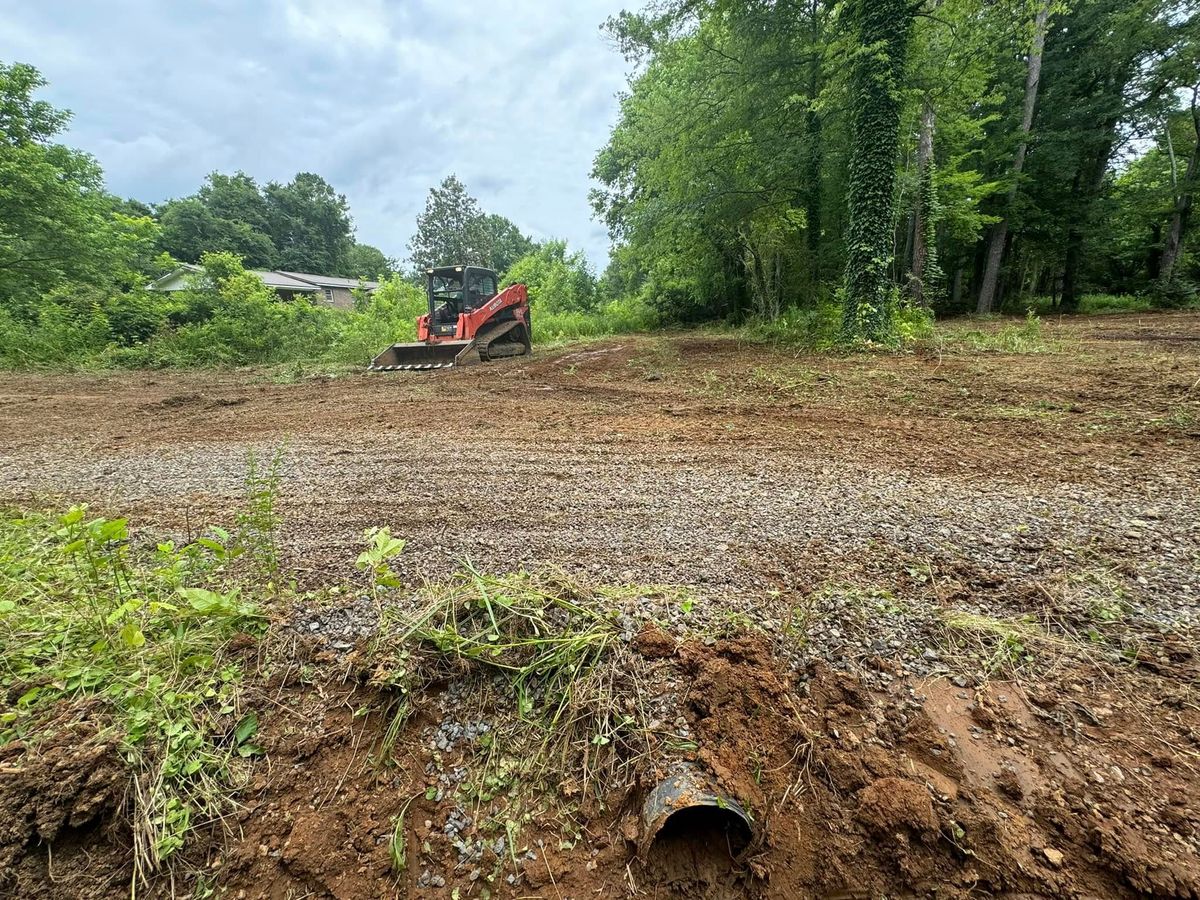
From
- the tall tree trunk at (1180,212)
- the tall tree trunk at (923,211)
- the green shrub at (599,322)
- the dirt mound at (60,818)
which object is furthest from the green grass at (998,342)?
the tall tree trunk at (1180,212)

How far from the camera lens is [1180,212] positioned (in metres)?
17.0

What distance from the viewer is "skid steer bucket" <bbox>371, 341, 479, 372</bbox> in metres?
10.4

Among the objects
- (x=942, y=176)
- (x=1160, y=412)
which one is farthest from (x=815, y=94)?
(x=1160, y=412)

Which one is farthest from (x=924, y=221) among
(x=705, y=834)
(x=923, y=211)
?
(x=705, y=834)

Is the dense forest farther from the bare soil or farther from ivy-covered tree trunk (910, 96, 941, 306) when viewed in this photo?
the bare soil

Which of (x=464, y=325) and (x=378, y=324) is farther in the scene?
(x=378, y=324)

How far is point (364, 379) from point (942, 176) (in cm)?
1600

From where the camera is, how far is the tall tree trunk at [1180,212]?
16.8 m

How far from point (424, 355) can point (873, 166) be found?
31.7ft

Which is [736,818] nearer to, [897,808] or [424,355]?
[897,808]

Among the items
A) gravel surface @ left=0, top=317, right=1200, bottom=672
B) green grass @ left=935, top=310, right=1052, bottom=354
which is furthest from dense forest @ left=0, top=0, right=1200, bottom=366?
gravel surface @ left=0, top=317, right=1200, bottom=672

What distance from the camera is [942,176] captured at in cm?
1327

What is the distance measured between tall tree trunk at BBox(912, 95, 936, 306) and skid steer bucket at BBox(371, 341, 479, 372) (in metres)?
11.1

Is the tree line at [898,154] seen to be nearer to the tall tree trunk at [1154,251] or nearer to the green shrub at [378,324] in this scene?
the tall tree trunk at [1154,251]
